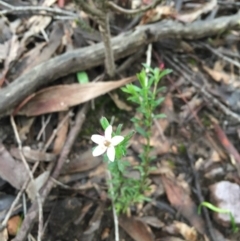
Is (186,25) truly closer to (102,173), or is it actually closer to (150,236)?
(102,173)

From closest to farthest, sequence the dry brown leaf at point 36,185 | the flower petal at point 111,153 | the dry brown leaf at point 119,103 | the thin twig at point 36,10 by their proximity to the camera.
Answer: the flower petal at point 111,153
the dry brown leaf at point 36,185
the dry brown leaf at point 119,103
the thin twig at point 36,10

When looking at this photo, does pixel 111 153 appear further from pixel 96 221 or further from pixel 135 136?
pixel 135 136

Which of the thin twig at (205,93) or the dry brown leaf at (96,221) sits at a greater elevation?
the thin twig at (205,93)

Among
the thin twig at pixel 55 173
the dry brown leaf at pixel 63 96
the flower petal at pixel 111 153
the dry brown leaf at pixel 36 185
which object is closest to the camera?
the flower petal at pixel 111 153

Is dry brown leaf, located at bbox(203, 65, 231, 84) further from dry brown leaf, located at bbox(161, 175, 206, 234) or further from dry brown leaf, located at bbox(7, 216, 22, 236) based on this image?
dry brown leaf, located at bbox(7, 216, 22, 236)

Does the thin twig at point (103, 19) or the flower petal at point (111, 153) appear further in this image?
the thin twig at point (103, 19)

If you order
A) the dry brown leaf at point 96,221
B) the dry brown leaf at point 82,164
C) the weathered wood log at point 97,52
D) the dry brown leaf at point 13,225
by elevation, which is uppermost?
the weathered wood log at point 97,52

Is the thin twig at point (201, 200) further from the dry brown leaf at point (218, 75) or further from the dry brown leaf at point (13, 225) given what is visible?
the dry brown leaf at point (13, 225)

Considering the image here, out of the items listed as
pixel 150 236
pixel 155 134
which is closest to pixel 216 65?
pixel 155 134

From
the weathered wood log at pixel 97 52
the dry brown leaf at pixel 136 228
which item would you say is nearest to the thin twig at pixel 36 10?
the weathered wood log at pixel 97 52
